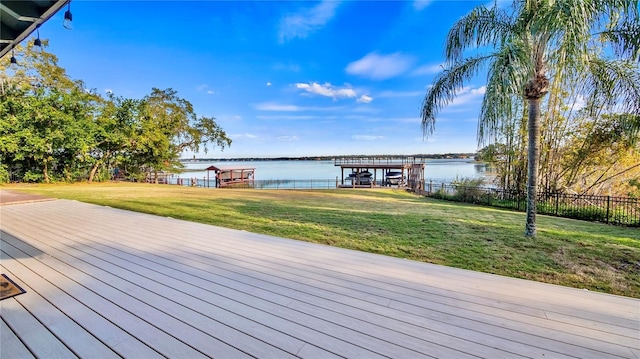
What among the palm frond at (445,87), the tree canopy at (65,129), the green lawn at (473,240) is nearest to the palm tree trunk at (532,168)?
the green lawn at (473,240)

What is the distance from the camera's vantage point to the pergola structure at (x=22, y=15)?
2.61m

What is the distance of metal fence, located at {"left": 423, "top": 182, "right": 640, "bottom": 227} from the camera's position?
709 cm

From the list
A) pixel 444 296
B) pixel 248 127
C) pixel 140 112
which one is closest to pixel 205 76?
pixel 140 112

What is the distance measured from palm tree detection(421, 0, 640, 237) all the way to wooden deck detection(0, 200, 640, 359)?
11.3ft

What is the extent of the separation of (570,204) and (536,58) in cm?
605

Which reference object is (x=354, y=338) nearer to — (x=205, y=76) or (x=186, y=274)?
(x=186, y=274)

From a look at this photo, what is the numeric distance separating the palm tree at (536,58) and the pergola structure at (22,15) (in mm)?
6108

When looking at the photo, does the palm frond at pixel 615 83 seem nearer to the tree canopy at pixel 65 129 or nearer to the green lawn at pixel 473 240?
the green lawn at pixel 473 240

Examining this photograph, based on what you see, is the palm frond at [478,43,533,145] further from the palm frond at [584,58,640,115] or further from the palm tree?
the palm frond at [584,58,640,115]

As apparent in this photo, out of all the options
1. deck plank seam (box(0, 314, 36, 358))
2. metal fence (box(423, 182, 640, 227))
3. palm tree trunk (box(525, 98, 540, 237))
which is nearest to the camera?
deck plank seam (box(0, 314, 36, 358))

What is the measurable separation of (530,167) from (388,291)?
4693mm

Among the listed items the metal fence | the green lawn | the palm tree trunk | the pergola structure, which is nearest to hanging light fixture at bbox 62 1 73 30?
the pergola structure

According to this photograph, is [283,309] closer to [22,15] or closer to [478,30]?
[22,15]

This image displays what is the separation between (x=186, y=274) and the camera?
2.59 m
